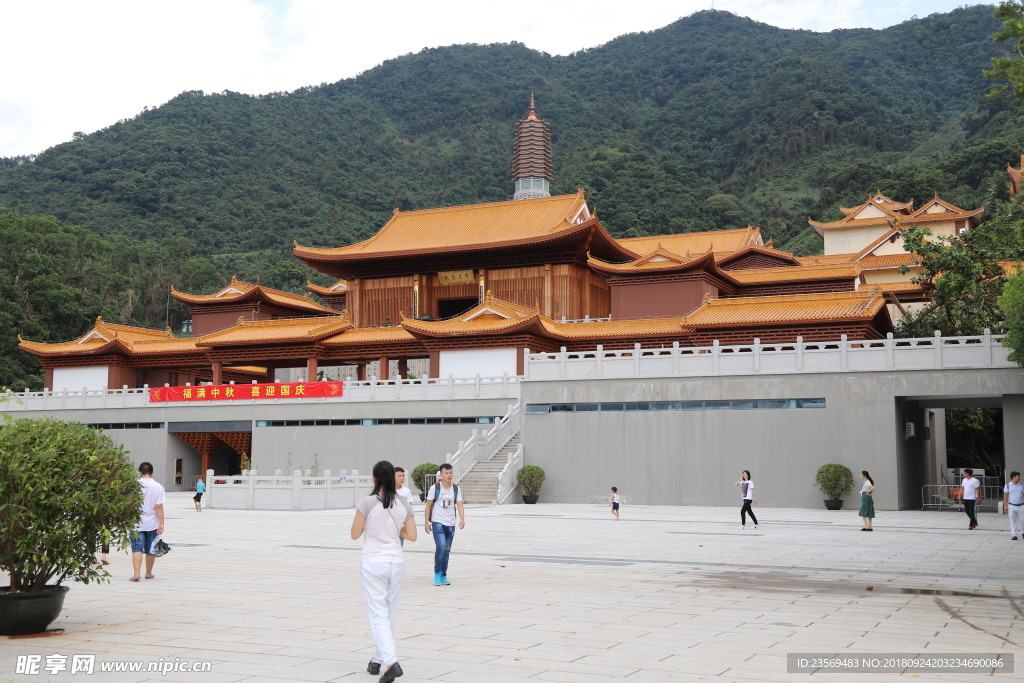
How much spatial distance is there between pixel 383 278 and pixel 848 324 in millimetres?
22023

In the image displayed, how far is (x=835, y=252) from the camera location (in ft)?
189

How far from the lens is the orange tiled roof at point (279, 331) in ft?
136

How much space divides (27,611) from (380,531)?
3.45 meters

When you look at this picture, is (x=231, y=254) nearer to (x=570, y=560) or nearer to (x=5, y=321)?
(x=5, y=321)

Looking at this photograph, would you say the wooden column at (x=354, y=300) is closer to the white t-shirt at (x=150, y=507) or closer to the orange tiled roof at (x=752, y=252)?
the orange tiled roof at (x=752, y=252)

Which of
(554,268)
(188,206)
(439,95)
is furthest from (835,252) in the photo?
(439,95)

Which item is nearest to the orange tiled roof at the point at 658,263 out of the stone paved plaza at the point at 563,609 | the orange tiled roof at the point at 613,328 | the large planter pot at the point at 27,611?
the orange tiled roof at the point at 613,328

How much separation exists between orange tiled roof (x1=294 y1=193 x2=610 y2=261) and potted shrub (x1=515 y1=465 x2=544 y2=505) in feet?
41.7

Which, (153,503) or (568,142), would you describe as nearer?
(153,503)

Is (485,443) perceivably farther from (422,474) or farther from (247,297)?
(247,297)

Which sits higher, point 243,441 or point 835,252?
point 835,252

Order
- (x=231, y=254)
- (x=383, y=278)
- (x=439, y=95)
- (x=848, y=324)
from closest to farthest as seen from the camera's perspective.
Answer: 1. (x=848, y=324)
2. (x=383, y=278)
3. (x=231, y=254)
4. (x=439, y=95)

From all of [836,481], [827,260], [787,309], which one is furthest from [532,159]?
[836,481]

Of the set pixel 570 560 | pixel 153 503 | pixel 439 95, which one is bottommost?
pixel 570 560
